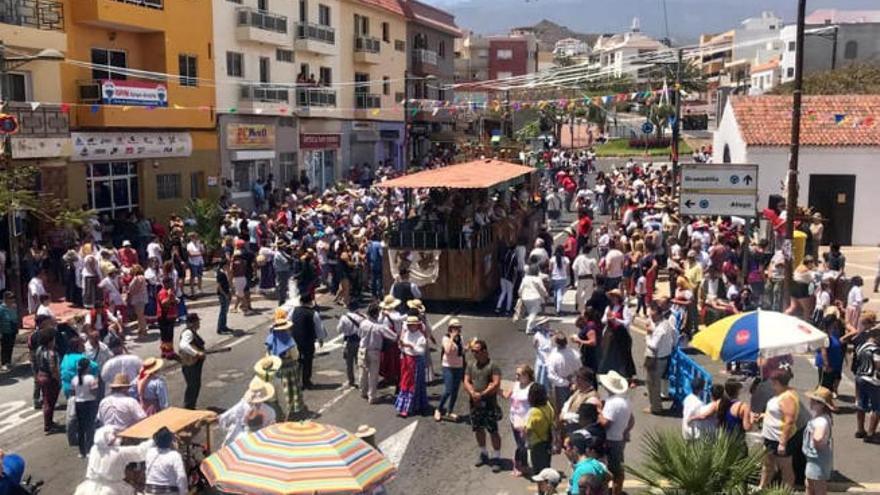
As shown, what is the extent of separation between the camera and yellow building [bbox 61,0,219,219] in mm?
24406

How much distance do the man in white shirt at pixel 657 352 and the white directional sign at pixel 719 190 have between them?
7.97m

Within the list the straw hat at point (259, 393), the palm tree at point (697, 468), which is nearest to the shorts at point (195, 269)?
the straw hat at point (259, 393)

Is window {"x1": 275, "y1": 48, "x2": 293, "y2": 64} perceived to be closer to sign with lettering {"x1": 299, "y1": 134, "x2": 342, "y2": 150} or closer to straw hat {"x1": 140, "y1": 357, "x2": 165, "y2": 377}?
sign with lettering {"x1": 299, "y1": 134, "x2": 342, "y2": 150}

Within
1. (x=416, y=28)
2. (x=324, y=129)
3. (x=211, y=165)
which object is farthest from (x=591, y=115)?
(x=211, y=165)

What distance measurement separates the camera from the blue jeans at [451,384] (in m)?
11.2

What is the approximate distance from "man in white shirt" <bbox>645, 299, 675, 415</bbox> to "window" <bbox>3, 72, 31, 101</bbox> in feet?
58.7

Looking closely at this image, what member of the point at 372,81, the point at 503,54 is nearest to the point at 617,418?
the point at 372,81

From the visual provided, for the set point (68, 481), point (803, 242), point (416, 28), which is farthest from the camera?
point (416, 28)

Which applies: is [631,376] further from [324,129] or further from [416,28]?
[416,28]

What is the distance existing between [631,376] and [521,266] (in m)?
5.89

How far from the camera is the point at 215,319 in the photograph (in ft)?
60.0

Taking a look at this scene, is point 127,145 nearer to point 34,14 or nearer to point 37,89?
point 37,89

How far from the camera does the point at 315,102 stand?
38750 mm

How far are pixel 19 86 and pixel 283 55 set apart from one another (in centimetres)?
1568
